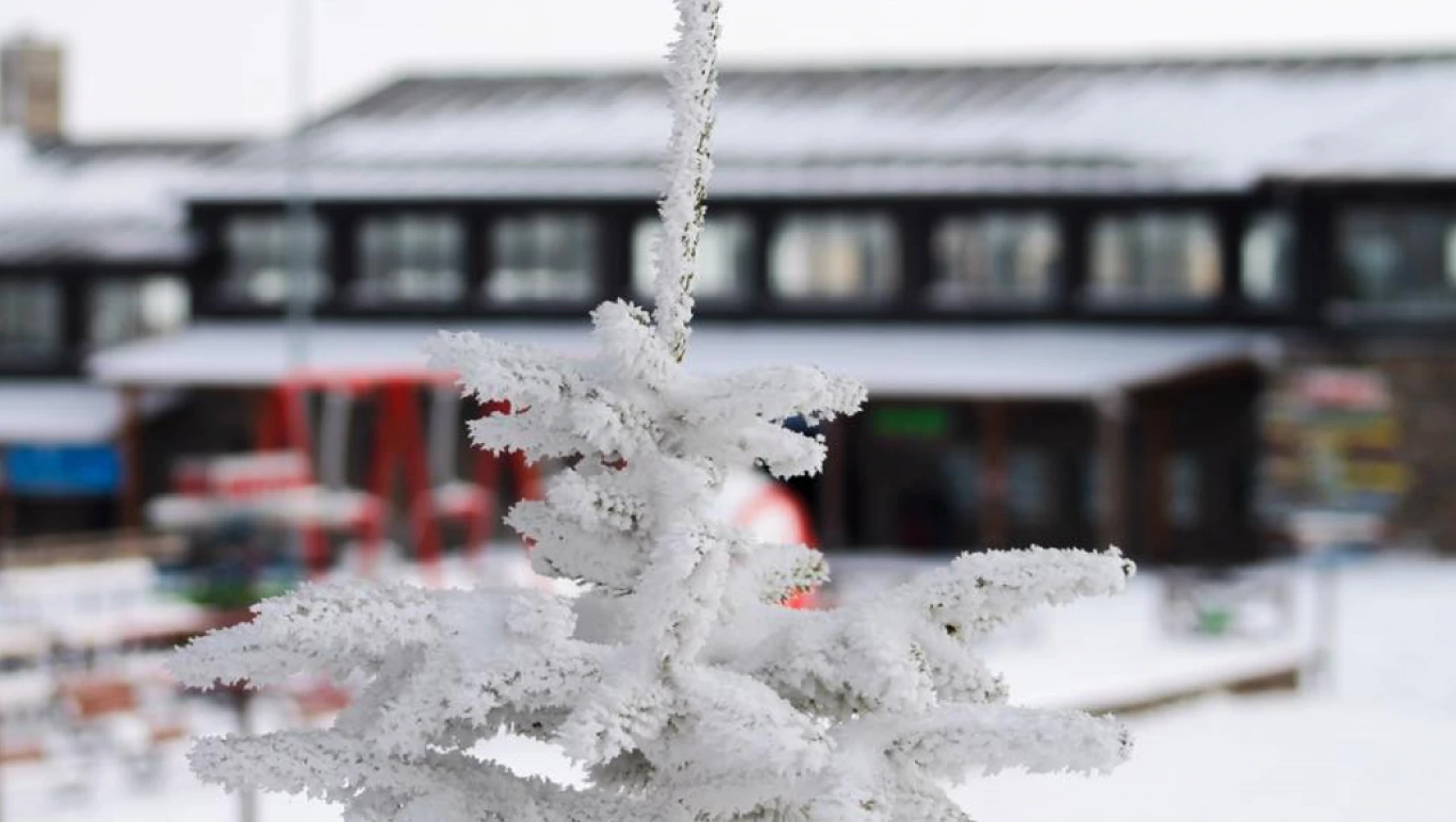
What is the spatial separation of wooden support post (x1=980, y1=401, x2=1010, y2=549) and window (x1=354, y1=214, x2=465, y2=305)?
30.5ft

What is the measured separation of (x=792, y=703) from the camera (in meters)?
3.94

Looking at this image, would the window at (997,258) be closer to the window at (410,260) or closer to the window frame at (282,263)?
the window at (410,260)

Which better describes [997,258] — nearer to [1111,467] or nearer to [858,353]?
[858,353]

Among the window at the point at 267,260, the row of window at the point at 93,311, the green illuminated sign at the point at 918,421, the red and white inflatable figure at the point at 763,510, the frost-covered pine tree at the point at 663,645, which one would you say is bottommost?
the green illuminated sign at the point at 918,421

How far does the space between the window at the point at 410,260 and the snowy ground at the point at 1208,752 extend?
46.9 ft

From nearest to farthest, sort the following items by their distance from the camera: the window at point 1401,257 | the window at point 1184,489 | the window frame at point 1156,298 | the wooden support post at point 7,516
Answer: the window at point 1401,257
the window at point 1184,489
the window frame at point 1156,298
the wooden support post at point 7,516

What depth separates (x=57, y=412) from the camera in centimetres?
3350

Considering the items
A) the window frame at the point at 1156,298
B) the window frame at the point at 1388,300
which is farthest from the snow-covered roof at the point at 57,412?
the window frame at the point at 1388,300

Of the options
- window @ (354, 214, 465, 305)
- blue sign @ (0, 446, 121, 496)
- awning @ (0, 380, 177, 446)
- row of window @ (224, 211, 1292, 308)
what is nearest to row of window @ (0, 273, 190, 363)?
awning @ (0, 380, 177, 446)

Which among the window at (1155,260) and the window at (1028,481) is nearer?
the window at (1155,260)

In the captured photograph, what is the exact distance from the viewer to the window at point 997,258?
101 ft

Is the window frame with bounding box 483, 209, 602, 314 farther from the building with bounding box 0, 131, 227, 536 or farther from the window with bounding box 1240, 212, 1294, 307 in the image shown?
the window with bounding box 1240, 212, 1294, 307

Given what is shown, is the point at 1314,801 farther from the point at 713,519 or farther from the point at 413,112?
the point at 413,112

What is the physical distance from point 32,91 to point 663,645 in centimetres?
4083
